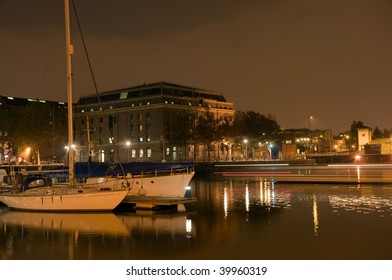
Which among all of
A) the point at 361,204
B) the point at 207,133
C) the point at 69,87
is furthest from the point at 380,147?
the point at 69,87

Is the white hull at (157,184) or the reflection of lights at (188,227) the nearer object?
the reflection of lights at (188,227)

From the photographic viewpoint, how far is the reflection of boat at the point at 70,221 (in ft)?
91.7

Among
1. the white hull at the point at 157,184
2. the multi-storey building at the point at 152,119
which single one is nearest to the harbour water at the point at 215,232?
the white hull at the point at 157,184

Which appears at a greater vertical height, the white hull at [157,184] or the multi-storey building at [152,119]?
the multi-storey building at [152,119]

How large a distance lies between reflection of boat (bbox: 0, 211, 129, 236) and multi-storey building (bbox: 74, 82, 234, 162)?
3385 inches

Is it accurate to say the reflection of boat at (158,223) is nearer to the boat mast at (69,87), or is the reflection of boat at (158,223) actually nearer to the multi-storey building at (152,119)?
the boat mast at (69,87)

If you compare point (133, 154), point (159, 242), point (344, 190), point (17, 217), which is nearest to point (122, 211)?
point (17, 217)

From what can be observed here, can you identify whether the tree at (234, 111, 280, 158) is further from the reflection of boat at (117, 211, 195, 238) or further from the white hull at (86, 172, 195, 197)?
the reflection of boat at (117, 211, 195, 238)

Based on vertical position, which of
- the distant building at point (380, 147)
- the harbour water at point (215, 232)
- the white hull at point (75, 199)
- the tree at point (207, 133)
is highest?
the tree at point (207, 133)

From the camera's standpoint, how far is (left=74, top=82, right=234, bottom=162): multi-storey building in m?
128

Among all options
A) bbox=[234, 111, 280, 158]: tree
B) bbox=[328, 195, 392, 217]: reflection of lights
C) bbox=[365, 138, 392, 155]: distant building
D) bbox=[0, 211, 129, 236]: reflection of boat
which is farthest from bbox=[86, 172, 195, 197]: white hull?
bbox=[365, 138, 392, 155]: distant building

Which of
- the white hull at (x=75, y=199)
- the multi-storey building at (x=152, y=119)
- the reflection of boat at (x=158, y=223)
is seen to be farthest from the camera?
the multi-storey building at (x=152, y=119)

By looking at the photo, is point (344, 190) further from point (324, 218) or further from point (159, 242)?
point (159, 242)
